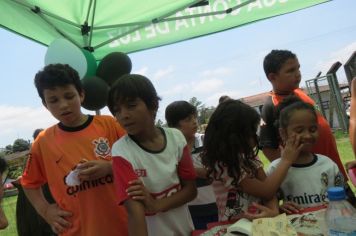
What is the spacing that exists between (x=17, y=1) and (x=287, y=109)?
263 cm

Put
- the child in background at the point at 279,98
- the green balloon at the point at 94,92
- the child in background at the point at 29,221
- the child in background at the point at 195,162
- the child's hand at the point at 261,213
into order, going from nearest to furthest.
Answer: the child's hand at the point at 261,213, the child in background at the point at 279,98, the child in background at the point at 195,162, the green balloon at the point at 94,92, the child in background at the point at 29,221

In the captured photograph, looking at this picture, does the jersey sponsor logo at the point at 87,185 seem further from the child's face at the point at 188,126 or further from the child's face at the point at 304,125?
the child's face at the point at 188,126

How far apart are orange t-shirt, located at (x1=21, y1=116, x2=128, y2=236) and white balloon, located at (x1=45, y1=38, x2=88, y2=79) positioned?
1047 mm

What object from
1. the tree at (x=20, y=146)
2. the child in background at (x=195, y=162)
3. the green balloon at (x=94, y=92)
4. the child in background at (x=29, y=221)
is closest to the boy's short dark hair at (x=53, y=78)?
the green balloon at (x=94, y=92)

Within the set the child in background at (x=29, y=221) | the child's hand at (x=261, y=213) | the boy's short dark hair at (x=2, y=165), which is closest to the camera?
the child's hand at (x=261, y=213)

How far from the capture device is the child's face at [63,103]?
1.80 m

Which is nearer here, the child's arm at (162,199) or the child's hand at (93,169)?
the child's arm at (162,199)

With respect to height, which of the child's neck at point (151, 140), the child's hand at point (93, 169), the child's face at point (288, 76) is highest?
the child's face at point (288, 76)

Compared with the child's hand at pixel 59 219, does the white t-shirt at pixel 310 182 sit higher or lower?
lower

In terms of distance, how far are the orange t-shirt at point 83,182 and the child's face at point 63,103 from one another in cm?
8

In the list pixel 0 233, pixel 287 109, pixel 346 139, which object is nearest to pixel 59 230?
pixel 287 109

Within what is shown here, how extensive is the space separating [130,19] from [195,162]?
2.12m

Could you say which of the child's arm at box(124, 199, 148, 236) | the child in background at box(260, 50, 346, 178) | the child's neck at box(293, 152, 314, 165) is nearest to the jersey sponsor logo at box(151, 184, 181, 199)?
the child's arm at box(124, 199, 148, 236)

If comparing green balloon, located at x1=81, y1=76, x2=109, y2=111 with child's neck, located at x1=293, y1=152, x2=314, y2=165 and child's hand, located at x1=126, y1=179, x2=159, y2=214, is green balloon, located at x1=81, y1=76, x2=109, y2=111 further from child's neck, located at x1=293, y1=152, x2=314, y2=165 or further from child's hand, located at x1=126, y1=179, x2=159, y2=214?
child's neck, located at x1=293, y1=152, x2=314, y2=165
